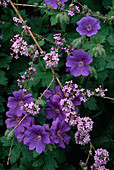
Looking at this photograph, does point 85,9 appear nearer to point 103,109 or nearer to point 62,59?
point 62,59

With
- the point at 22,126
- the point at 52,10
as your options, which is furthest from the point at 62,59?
the point at 22,126

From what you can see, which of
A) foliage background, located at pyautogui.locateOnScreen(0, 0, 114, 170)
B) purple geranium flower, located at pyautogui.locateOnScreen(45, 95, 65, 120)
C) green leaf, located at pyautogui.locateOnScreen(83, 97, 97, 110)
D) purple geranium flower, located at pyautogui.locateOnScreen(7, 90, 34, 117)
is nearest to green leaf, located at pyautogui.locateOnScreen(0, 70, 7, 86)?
foliage background, located at pyautogui.locateOnScreen(0, 0, 114, 170)

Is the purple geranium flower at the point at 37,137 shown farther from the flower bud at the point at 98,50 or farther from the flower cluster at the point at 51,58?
the flower bud at the point at 98,50

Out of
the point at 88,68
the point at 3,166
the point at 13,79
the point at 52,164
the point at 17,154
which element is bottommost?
the point at 3,166

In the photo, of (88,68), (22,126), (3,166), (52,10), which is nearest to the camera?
(22,126)

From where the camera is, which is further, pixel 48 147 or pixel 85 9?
pixel 85 9

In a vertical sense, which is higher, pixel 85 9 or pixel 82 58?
pixel 85 9

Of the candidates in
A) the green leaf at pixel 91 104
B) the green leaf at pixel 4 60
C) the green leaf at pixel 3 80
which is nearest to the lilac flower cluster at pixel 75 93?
the green leaf at pixel 91 104
